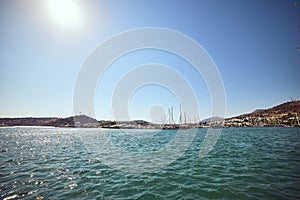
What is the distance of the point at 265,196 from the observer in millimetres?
8156

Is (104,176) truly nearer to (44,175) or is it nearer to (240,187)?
(44,175)

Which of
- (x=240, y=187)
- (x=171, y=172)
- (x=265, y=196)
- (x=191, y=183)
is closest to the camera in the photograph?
(x=265, y=196)

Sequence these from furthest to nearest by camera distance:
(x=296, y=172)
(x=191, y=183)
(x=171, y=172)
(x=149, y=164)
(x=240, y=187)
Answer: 1. (x=149, y=164)
2. (x=171, y=172)
3. (x=296, y=172)
4. (x=191, y=183)
5. (x=240, y=187)

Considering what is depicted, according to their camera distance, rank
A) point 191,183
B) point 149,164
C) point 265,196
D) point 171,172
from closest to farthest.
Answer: point 265,196 → point 191,183 → point 171,172 → point 149,164

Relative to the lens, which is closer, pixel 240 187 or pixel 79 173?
pixel 240 187

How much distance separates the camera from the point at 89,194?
892 centimetres

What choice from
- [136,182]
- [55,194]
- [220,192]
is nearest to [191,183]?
[220,192]

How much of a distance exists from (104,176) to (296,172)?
558 inches

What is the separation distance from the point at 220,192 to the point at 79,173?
412 inches

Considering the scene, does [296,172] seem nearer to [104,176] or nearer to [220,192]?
[220,192]

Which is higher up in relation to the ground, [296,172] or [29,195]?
[296,172]

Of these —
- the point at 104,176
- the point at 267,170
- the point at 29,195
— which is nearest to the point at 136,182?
the point at 104,176

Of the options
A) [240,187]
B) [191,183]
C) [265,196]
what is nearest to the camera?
[265,196]

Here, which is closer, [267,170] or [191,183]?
[191,183]
